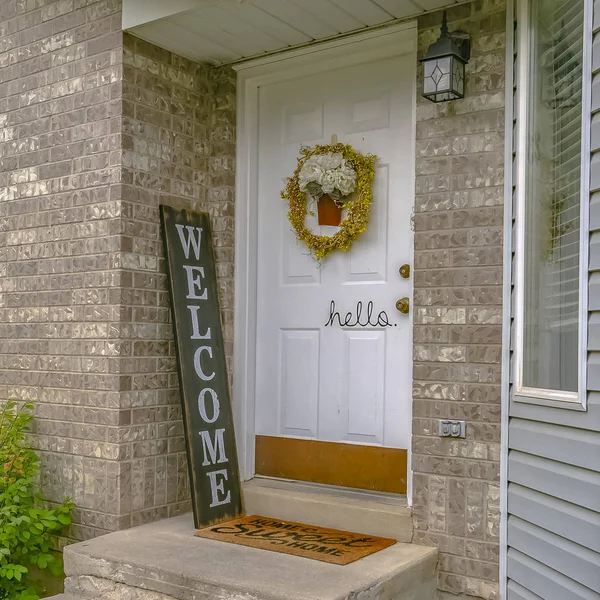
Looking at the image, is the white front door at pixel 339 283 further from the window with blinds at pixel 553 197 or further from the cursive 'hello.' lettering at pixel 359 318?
the window with blinds at pixel 553 197

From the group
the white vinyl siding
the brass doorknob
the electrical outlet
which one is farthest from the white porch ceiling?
the electrical outlet

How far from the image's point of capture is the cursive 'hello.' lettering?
370cm

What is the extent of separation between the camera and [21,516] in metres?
3.60

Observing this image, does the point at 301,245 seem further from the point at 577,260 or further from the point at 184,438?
the point at 577,260

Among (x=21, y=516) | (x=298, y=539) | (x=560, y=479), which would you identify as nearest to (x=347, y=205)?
(x=298, y=539)

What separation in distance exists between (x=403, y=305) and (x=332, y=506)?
0.99 metres

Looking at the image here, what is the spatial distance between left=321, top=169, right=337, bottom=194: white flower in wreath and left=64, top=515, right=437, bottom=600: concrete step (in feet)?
5.50

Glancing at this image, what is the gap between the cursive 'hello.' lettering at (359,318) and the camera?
12.1 feet

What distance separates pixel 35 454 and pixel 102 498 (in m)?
0.55

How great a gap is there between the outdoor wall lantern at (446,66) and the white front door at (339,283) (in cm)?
26

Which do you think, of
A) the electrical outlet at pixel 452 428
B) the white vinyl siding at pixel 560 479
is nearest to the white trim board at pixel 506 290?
the white vinyl siding at pixel 560 479

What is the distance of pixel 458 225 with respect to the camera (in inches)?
128

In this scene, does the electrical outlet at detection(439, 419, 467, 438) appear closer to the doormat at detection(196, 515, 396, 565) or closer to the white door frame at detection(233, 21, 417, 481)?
the doormat at detection(196, 515, 396, 565)

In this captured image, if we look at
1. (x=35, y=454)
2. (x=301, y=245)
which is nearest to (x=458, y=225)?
(x=301, y=245)
